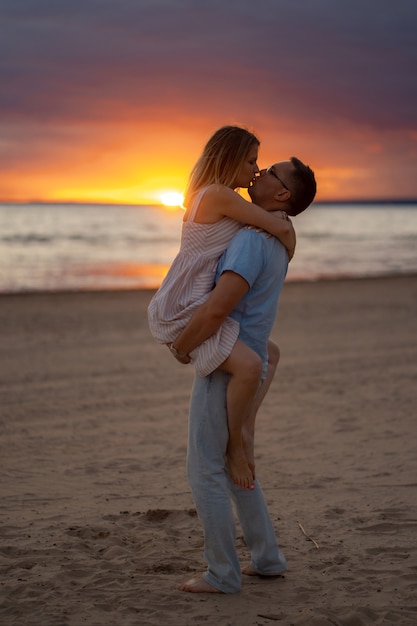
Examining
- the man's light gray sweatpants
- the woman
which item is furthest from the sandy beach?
the woman

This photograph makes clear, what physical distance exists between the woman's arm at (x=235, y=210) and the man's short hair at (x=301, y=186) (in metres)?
0.14

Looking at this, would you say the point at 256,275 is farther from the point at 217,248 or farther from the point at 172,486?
the point at 172,486

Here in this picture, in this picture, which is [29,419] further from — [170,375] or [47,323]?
[47,323]

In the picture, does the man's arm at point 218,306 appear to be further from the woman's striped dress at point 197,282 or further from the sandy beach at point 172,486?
the sandy beach at point 172,486

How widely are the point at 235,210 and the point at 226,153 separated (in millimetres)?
249

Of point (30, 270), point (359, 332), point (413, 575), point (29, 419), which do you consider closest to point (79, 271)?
point (30, 270)

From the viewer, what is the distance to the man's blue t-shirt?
335cm

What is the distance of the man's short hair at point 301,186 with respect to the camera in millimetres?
3408

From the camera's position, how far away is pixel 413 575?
409cm

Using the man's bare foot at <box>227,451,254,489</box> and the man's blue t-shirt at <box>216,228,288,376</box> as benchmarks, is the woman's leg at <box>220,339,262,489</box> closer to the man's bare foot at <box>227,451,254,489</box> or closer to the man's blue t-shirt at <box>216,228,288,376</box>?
the man's bare foot at <box>227,451,254,489</box>

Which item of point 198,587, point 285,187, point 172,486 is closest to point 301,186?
point 285,187

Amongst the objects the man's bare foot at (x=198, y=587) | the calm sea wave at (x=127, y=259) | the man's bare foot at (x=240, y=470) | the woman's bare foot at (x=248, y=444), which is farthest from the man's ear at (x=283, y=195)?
the calm sea wave at (x=127, y=259)

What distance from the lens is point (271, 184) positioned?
3.46 metres

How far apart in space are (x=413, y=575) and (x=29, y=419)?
14.0ft
